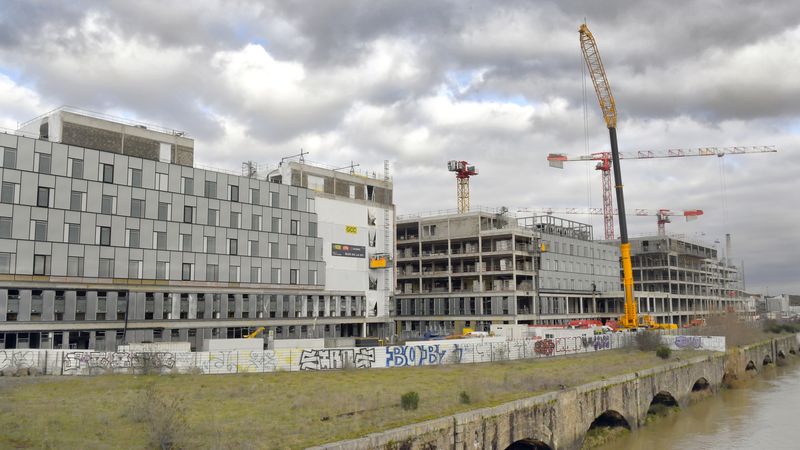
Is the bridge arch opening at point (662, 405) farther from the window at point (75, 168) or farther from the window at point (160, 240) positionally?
the window at point (75, 168)

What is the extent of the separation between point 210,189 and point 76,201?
16937 mm

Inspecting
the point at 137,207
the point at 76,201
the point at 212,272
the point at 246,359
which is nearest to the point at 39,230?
the point at 76,201

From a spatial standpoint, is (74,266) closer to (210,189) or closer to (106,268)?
(106,268)

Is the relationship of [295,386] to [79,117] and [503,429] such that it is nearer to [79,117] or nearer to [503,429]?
[503,429]

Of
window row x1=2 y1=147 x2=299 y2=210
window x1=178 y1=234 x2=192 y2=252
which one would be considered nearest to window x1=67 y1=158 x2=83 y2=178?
window row x1=2 y1=147 x2=299 y2=210

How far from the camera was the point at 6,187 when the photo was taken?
215 feet

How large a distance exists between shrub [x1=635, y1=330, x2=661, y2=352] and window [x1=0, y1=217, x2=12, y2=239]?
70319 mm

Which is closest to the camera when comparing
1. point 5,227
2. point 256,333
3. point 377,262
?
point 5,227

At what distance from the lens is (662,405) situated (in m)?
56.2

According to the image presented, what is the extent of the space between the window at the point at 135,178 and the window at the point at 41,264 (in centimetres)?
1265

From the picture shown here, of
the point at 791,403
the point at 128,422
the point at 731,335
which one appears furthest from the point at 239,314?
the point at 731,335

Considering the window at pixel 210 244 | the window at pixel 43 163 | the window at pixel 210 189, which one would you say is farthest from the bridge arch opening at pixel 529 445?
the window at pixel 210 189

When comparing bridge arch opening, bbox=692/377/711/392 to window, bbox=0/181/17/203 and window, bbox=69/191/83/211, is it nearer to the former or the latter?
window, bbox=69/191/83/211

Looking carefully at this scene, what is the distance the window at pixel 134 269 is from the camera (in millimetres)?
73562
